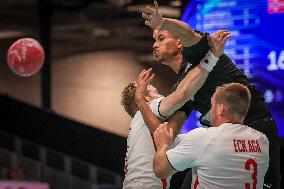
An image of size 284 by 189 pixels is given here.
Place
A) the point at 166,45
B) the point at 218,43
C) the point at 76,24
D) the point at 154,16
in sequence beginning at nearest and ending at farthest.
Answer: the point at 154,16, the point at 218,43, the point at 166,45, the point at 76,24

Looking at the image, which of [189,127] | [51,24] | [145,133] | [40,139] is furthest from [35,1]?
[145,133]

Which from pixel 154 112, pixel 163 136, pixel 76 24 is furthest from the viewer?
pixel 76 24

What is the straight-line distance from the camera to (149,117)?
330 centimetres

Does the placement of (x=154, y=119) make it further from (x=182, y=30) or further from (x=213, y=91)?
(x=182, y=30)

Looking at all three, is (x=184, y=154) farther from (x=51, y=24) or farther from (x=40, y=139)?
(x=51, y=24)

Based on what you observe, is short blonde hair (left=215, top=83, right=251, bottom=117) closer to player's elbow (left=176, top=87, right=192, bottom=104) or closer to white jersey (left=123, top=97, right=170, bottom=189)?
player's elbow (left=176, top=87, right=192, bottom=104)

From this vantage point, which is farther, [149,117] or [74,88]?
[74,88]

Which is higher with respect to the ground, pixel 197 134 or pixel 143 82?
pixel 143 82

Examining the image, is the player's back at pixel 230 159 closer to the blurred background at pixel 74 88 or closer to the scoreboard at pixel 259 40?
the scoreboard at pixel 259 40

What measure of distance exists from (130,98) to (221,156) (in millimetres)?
942

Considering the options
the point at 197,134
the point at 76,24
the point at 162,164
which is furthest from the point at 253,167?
the point at 76,24

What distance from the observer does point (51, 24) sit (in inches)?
496

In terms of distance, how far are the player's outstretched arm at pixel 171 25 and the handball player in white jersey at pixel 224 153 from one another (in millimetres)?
407

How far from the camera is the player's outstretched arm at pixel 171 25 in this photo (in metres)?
3.08
